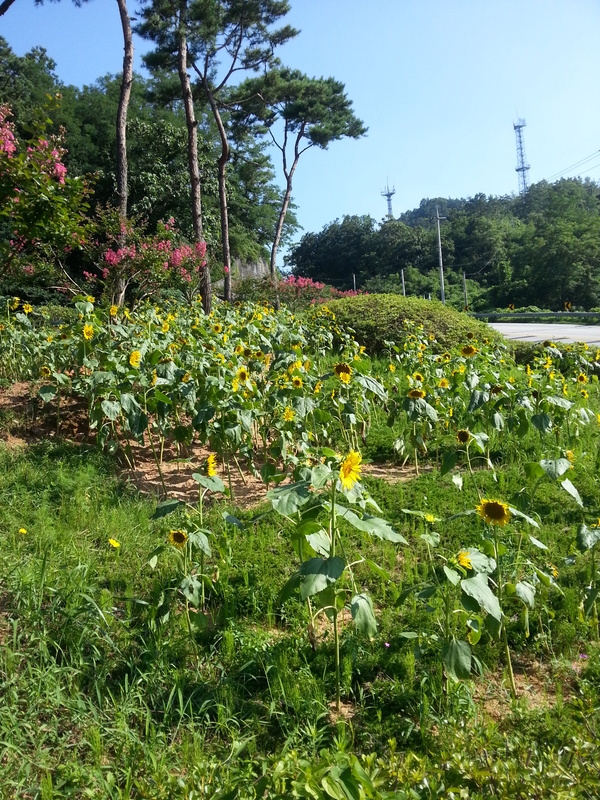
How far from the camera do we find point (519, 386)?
4176 millimetres

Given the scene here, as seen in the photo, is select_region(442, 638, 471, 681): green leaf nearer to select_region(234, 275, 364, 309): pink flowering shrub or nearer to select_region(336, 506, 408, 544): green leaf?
select_region(336, 506, 408, 544): green leaf

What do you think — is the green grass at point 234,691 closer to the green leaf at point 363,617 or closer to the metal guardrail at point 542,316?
the green leaf at point 363,617

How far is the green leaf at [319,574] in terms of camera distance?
1.64 m

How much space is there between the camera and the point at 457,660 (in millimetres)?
1773

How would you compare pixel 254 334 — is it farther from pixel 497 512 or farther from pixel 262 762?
pixel 262 762

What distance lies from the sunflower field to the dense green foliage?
2951 centimetres

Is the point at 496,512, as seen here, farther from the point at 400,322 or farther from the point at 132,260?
the point at 400,322

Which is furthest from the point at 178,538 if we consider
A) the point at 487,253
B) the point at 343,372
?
the point at 487,253

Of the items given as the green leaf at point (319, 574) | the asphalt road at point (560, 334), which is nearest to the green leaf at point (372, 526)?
the green leaf at point (319, 574)

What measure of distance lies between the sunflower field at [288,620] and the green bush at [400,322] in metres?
4.45

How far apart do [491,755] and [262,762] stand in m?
0.60

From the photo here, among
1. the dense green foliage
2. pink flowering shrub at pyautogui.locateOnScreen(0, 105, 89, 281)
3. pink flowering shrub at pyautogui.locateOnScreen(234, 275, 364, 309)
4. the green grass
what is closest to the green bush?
pink flowering shrub at pyautogui.locateOnScreen(0, 105, 89, 281)

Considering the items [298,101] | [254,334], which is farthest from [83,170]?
[254,334]

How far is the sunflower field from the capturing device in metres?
1.62
